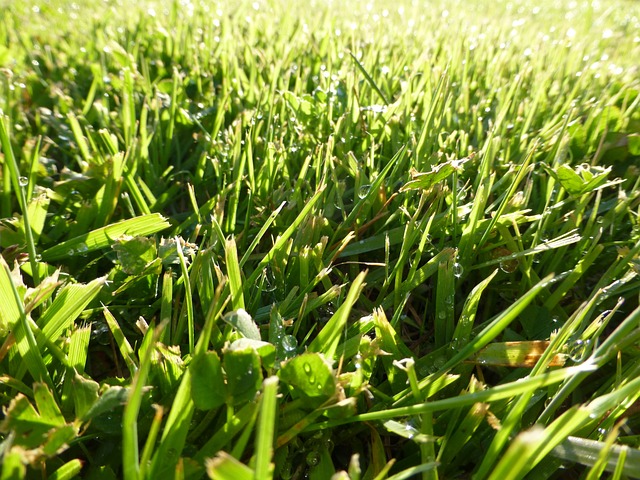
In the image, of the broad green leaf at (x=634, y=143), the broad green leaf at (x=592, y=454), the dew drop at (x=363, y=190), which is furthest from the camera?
the broad green leaf at (x=634, y=143)

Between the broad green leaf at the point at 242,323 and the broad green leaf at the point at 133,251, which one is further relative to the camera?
the broad green leaf at the point at 133,251

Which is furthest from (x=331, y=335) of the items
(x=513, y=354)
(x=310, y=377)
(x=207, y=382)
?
(x=513, y=354)

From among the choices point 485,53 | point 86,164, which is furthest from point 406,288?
point 485,53

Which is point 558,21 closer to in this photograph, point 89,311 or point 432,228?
point 432,228

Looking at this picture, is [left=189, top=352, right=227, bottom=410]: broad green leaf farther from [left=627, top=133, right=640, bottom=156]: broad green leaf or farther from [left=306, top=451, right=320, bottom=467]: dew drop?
[left=627, top=133, right=640, bottom=156]: broad green leaf

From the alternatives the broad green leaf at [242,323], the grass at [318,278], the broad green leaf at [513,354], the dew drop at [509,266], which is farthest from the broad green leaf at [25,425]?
the dew drop at [509,266]

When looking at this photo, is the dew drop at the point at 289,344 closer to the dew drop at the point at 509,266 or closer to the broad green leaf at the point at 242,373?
the broad green leaf at the point at 242,373

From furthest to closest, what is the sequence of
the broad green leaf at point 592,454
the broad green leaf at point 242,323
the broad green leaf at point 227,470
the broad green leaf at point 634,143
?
the broad green leaf at point 634,143 < the broad green leaf at point 242,323 < the broad green leaf at point 592,454 < the broad green leaf at point 227,470
